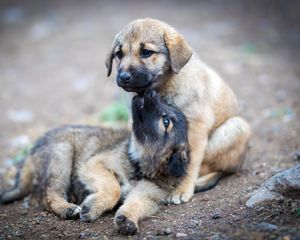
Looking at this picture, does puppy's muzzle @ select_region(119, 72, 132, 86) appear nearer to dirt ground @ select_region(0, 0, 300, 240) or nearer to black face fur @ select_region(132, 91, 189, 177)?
black face fur @ select_region(132, 91, 189, 177)

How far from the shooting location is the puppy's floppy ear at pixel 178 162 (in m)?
6.28

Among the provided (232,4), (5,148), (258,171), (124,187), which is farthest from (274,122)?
(232,4)

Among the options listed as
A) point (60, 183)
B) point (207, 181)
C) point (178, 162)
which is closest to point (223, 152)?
point (207, 181)

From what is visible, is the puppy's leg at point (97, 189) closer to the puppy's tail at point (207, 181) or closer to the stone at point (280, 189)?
the puppy's tail at point (207, 181)

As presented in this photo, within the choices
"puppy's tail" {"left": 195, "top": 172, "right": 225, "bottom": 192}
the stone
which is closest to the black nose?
"puppy's tail" {"left": 195, "top": 172, "right": 225, "bottom": 192}

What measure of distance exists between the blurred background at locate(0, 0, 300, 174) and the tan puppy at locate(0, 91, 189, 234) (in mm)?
1972

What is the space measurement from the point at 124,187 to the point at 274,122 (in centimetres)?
344

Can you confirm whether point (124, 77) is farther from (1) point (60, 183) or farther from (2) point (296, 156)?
(2) point (296, 156)

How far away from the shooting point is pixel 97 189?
6.25 meters

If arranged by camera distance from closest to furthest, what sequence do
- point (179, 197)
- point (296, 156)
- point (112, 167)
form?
point (179, 197) < point (112, 167) < point (296, 156)

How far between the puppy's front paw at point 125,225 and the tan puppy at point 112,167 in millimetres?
19

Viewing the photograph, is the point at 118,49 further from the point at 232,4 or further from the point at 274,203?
the point at 232,4

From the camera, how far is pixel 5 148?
29.6 ft

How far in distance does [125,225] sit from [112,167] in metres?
1.41
